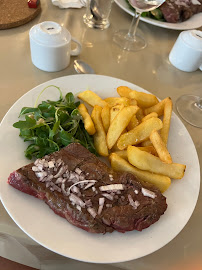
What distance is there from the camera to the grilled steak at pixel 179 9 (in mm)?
2246

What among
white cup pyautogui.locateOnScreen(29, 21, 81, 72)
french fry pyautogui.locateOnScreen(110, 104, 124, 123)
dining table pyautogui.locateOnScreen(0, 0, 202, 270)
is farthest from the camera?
white cup pyautogui.locateOnScreen(29, 21, 81, 72)

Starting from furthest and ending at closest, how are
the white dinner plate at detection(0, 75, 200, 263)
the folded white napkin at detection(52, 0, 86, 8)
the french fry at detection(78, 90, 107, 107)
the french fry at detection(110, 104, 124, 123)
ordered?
the folded white napkin at detection(52, 0, 86, 8) < the french fry at detection(78, 90, 107, 107) < the french fry at detection(110, 104, 124, 123) < the white dinner plate at detection(0, 75, 200, 263)

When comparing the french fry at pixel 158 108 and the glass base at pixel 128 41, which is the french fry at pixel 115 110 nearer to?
the french fry at pixel 158 108

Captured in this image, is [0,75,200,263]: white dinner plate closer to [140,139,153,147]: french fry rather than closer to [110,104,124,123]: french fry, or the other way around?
[140,139,153,147]: french fry

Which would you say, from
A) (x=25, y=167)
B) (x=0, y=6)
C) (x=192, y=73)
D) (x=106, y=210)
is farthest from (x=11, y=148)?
(x=192, y=73)

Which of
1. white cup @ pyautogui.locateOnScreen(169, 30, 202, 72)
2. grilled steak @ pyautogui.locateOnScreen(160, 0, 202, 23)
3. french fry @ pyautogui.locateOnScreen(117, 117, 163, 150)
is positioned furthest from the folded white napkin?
french fry @ pyautogui.locateOnScreen(117, 117, 163, 150)

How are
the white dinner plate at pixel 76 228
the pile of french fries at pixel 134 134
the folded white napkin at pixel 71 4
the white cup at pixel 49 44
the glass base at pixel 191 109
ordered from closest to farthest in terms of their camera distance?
the white dinner plate at pixel 76 228, the pile of french fries at pixel 134 134, the white cup at pixel 49 44, the glass base at pixel 191 109, the folded white napkin at pixel 71 4

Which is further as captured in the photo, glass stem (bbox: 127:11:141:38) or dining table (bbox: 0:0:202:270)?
glass stem (bbox: 127:11:141:38)

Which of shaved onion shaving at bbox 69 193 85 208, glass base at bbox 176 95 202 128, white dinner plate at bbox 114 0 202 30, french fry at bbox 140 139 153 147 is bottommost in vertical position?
shaved onion shaving at bbox 69 193 85 208

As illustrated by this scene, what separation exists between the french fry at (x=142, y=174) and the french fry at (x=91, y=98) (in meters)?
0.37

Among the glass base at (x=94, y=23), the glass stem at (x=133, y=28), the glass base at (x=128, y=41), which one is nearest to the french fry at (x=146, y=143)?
the glass base at (x=128, y=41)

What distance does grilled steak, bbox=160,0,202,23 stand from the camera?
2.25 meters

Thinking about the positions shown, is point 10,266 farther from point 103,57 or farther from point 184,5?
point 184,5

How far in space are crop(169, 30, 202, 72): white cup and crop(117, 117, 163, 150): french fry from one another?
3.06 ft
